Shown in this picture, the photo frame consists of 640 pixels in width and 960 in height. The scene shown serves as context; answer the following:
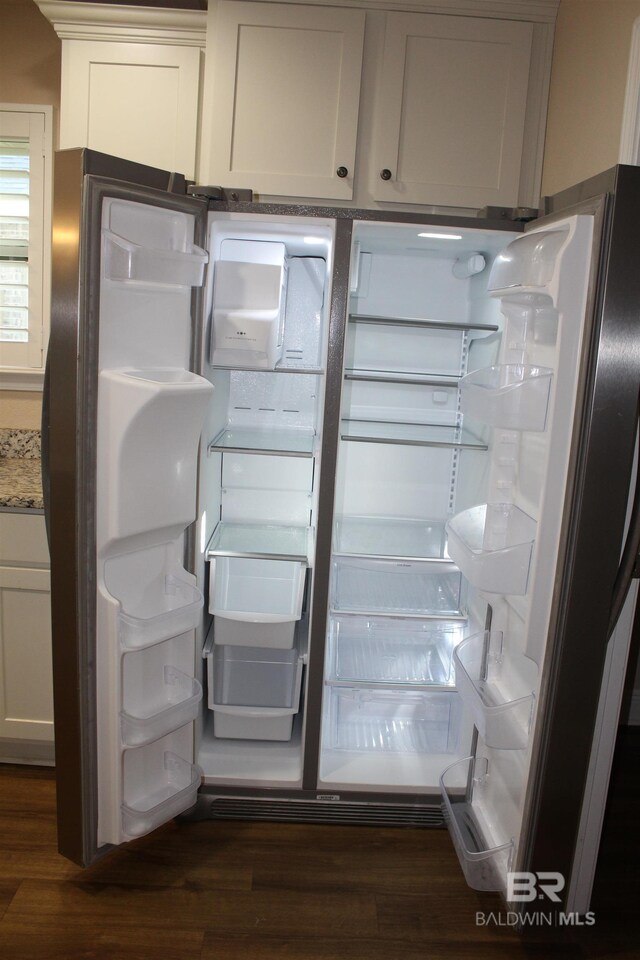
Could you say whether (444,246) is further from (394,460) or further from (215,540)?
(215,540)

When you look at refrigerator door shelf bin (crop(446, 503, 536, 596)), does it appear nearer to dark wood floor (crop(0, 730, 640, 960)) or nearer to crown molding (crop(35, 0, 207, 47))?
dark wood floor (crop(0, 730, 640, 960))

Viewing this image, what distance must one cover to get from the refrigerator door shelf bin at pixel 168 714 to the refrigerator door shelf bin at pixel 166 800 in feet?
0.56

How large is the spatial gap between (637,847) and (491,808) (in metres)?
0.55

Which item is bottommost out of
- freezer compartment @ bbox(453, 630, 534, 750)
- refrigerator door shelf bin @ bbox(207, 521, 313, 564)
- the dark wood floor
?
the dark wood floor

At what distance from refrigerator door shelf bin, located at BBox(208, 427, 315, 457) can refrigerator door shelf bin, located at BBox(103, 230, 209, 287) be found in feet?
1.77

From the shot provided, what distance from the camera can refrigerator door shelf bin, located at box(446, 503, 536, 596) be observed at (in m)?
1.62

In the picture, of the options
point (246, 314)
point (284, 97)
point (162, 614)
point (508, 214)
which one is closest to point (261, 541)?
point (162, 614)

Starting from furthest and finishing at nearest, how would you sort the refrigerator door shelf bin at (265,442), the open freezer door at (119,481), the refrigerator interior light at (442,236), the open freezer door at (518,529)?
the refrigerator door shelf bin at (265,442), the refrigerator interior light at (442,236), the open freezer door at (119,481), the open freezer door at (518,529)

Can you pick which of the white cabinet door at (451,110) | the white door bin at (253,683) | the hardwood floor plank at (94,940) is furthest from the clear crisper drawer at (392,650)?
the white cabinet door at (451,110)

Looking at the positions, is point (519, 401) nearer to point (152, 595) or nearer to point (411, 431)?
point (411, 431)

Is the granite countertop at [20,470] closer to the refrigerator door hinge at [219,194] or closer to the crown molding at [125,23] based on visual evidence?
the refrigerator door hinge at [219,194]

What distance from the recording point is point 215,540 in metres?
2.34

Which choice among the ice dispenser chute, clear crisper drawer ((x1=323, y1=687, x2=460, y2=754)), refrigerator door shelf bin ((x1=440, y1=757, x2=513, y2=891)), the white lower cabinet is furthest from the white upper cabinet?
refrigerator door shelf bin ((x1=440, y1=757, x2=513, y2=891))

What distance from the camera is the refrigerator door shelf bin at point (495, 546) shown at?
1625mm
